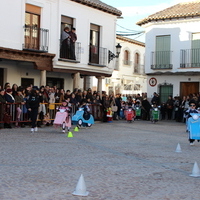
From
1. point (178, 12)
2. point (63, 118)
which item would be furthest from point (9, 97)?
point (178, 12)

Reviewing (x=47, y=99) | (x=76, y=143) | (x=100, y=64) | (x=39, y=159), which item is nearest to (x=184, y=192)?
(x=39, y=159)

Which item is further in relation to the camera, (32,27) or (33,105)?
(32,27)

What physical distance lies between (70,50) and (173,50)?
936 centimetres

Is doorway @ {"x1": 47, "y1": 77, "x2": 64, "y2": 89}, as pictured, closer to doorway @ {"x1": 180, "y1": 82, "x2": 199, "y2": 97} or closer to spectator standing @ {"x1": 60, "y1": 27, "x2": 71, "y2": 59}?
spectator standing @ {"x1": 60, "y1": 27, "x2": 71, "y2": 59}

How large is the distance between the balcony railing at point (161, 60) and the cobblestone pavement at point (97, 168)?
16228 mm

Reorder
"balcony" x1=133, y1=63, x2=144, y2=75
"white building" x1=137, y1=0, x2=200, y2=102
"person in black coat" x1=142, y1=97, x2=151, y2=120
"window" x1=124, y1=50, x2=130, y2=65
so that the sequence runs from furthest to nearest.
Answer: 1. "balcony" x1=133, y1=63, x2=144, y2=75
2. "window" x1=124, y1=50, x2=130, y2=65
3. "white building" x1=137, y1=0, x2=200, y2=102
4. "person in black coat" x1=142, y1=97, x2=151, y2=120

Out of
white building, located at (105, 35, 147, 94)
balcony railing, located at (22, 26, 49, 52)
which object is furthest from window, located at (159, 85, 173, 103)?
balcony railing, located at (22, 26, 49, 52)

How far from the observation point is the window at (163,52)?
29812 millimetres

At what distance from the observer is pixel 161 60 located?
30.2 meters

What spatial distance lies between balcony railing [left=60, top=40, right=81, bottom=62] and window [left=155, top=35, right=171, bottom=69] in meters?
8.16

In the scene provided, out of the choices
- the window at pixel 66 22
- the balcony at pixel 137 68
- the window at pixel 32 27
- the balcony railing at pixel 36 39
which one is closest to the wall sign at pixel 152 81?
the window at pixel 66 22

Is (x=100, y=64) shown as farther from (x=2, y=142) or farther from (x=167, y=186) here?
(x=167, y=186)

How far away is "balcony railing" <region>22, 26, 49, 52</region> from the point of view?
69.6ft

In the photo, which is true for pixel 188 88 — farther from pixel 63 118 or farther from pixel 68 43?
pixel 63 118
